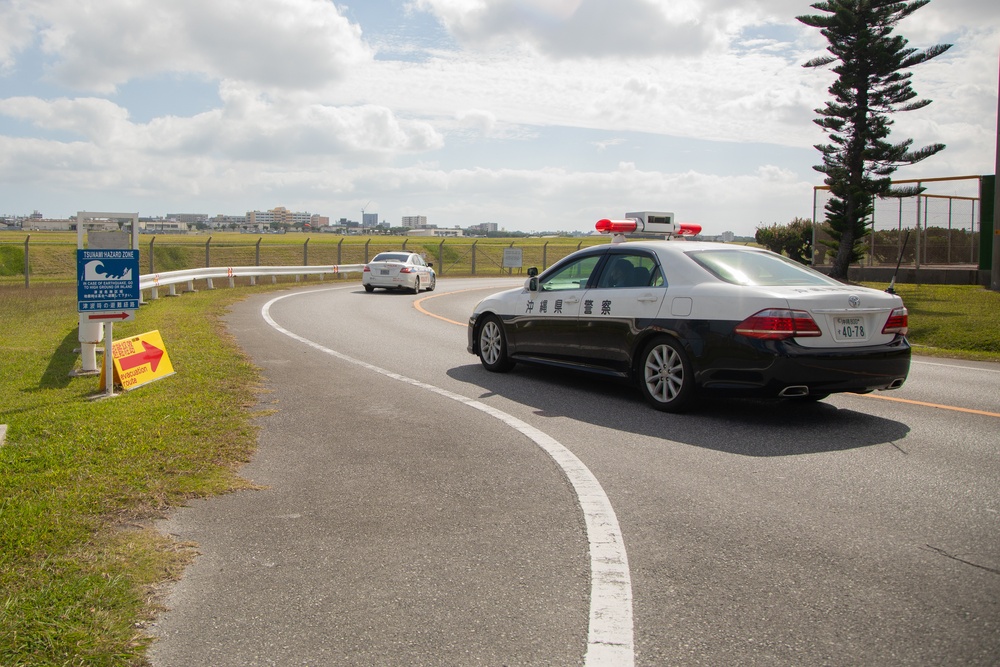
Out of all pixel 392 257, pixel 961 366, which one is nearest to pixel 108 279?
pixel 961 366

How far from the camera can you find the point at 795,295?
7305mm

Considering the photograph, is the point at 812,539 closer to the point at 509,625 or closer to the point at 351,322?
the point at 509,625

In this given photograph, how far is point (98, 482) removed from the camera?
214 inches

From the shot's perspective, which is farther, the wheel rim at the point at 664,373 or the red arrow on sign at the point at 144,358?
the red arrow on sign at the point at 144,358

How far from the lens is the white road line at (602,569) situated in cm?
331

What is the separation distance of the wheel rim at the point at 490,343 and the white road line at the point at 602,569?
3448mm

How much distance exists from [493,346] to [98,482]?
5891mm

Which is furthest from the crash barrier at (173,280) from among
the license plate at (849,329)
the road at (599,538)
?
the license plate at (849,329)

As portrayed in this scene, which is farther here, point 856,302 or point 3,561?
point 856,302

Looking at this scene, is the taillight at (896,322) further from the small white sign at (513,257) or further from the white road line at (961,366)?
the small white sign at (513,257)

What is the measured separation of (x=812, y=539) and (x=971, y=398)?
17.6ft

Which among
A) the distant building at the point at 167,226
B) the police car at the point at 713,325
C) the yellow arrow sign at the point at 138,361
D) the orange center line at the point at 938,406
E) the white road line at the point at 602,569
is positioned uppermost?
the distant building at the point at 167,226

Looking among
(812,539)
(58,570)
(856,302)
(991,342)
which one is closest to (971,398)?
(856,302)

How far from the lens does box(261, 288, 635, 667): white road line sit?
10.9ft
